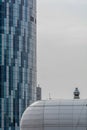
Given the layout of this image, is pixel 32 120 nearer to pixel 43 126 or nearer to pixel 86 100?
pixel 43 126

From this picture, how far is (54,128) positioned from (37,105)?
6453 millimetres

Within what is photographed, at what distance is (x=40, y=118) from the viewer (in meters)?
136

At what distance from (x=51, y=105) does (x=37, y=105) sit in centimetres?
282

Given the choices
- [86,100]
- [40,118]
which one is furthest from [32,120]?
[86,100]

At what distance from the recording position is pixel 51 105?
139 metres

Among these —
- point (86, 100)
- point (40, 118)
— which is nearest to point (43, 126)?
point (40, 118)

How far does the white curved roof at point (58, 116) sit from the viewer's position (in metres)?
135

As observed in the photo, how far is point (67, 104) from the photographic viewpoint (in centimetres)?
13838

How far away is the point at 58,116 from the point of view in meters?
136

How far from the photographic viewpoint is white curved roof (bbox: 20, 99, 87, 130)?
5325 inches

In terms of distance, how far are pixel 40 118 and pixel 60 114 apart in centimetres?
392

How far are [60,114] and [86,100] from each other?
6.43 meters

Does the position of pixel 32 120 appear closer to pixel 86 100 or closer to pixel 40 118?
pixel 40 118

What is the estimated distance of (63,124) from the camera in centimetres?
13538
